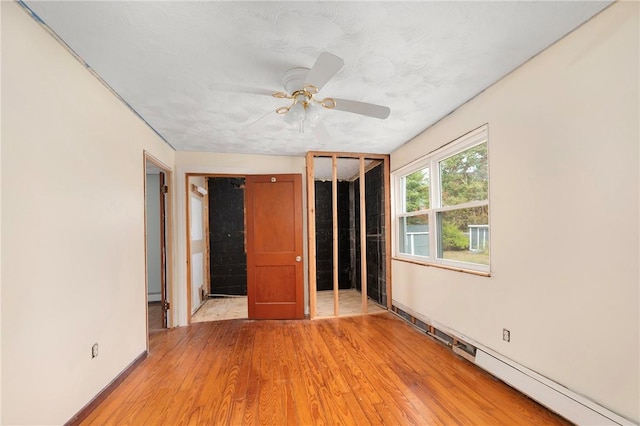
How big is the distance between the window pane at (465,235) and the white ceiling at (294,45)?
3.48 ft

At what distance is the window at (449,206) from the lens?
2.57 m

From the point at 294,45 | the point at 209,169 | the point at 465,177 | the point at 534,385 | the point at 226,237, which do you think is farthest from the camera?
the point at 226,237

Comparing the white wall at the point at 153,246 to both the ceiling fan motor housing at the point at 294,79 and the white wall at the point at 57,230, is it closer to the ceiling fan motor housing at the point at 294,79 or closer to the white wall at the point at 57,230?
the white wall at the point at 57,230

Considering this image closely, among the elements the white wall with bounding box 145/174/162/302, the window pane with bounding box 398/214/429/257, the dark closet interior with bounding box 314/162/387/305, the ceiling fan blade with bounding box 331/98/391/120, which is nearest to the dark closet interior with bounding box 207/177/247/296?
the white wall with bounding box 145/174/162/302

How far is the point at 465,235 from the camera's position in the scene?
279 centimetres

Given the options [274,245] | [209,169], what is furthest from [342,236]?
[209,169]

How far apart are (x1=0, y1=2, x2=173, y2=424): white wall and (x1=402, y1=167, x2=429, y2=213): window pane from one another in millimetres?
3188

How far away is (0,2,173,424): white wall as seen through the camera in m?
1.36

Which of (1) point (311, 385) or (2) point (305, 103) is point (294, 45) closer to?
(2) point (305, 103)

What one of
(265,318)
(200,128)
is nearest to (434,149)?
(200,128)

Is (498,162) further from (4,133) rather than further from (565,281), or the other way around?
(4,133)

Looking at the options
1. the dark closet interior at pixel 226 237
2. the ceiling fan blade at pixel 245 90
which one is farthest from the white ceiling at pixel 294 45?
the dark closet interior at pixel 226 237

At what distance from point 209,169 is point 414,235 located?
299 centimetres

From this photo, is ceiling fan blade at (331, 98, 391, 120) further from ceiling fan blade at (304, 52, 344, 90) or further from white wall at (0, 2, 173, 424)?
white wall at (0, 2, 173, 424)
